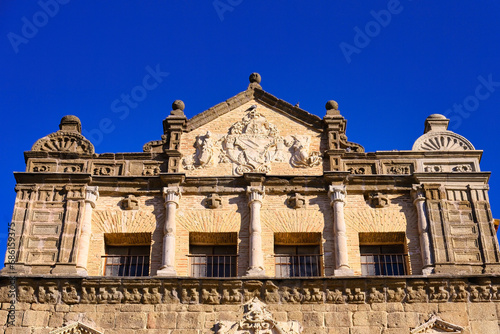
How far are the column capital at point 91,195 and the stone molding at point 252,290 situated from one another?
222cm

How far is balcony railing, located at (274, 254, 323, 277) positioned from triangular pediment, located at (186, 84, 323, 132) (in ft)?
11.6

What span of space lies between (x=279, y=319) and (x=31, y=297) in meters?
5.24

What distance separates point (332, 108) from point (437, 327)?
6368mm

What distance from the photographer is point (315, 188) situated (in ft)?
70.5

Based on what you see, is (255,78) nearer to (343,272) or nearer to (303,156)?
(303,156)

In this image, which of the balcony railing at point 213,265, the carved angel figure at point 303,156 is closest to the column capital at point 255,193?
the carved angel figure at point 303,156

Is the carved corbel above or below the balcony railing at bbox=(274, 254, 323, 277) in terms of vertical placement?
above

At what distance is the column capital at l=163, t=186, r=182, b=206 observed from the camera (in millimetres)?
21156

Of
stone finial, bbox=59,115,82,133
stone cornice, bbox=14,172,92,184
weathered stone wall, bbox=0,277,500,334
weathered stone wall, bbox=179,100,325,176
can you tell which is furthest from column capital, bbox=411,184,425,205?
stone finial, bbox=59,115,82,133

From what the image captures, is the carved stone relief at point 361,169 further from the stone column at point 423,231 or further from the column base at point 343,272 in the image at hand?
the column base at point 343,272

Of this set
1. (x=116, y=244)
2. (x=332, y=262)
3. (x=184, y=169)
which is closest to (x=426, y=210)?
(x=332, y=262)

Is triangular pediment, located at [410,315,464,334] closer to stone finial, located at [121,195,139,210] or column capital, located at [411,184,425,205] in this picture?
column capital, located at [411,184,425,205]

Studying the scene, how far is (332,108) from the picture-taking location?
23.0 metres

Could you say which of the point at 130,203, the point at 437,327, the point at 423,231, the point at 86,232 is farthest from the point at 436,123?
the point at 86,232
